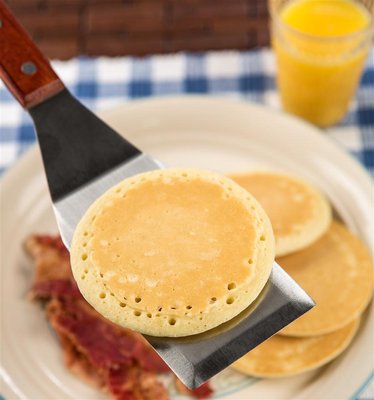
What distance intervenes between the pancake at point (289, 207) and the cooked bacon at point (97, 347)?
47 cm

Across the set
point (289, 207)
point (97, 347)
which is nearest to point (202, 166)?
point (289, 207)

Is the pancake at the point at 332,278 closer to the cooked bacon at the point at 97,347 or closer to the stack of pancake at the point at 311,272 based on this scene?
the stack of pancake at the point at 311,272

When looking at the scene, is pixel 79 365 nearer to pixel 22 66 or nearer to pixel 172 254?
pixel 172 254

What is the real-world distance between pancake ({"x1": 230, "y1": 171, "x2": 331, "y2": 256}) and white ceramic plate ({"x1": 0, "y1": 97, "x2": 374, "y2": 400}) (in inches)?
6.1

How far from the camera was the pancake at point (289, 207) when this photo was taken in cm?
194

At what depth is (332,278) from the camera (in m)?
1.93

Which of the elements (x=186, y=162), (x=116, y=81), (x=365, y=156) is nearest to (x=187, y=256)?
(x=186, y=162)

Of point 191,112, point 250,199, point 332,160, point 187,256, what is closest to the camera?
point 187,256

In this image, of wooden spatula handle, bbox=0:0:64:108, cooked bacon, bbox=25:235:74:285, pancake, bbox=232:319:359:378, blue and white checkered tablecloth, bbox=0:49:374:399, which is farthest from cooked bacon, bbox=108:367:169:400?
blue and white checkered tablecloth, bbox=0:49:374:399

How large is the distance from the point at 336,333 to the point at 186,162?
81 centimetres

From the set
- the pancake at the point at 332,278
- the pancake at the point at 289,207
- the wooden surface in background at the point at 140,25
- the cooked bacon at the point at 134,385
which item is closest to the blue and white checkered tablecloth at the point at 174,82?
the wooden surface in background at the point at 140,25

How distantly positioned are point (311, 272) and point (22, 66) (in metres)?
0.94

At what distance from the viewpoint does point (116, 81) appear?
2758 millimetres

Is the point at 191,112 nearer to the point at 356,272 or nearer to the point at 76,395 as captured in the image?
the point at 356,272
